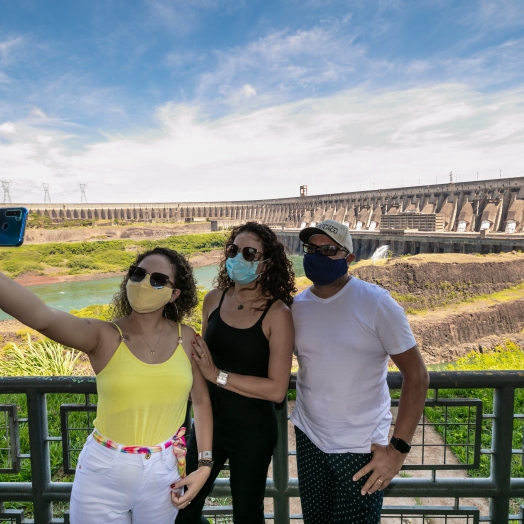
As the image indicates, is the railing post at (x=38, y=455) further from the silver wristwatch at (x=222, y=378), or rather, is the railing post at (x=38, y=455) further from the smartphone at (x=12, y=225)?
the smartphone at (x=12, y=225)

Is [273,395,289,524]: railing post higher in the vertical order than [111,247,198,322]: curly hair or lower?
lower

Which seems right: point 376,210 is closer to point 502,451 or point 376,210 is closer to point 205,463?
point 502,451

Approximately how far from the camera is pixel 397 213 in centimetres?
3812

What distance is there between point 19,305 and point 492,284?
20062 mm

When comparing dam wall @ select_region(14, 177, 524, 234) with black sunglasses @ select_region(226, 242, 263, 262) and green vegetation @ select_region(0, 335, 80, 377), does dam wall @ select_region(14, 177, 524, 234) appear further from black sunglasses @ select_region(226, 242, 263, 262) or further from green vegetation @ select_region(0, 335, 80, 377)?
black sunglasses @ select_region(226, 242, 263, 262)

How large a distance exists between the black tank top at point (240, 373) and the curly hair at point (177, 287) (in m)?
0.15

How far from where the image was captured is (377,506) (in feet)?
4.85

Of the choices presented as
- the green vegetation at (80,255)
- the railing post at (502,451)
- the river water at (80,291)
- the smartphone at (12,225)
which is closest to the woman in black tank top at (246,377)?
the smartphone at (12,225)

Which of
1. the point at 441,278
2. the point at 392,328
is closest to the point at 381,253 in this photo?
the point at 441,278

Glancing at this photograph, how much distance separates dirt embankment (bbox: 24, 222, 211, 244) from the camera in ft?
126

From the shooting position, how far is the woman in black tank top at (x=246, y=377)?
4.79 ft

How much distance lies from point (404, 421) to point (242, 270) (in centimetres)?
78

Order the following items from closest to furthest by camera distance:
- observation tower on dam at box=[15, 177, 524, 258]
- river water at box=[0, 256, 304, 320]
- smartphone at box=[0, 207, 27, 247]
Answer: smartphone at box=[0, 207, 27, 247] < river water at box=[0, 256, 304, 320] < observation tower on dam at box=[15, 177, 524, 258]

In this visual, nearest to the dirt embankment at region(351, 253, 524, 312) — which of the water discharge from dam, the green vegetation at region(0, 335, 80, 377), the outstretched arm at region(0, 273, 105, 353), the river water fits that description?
the river water
